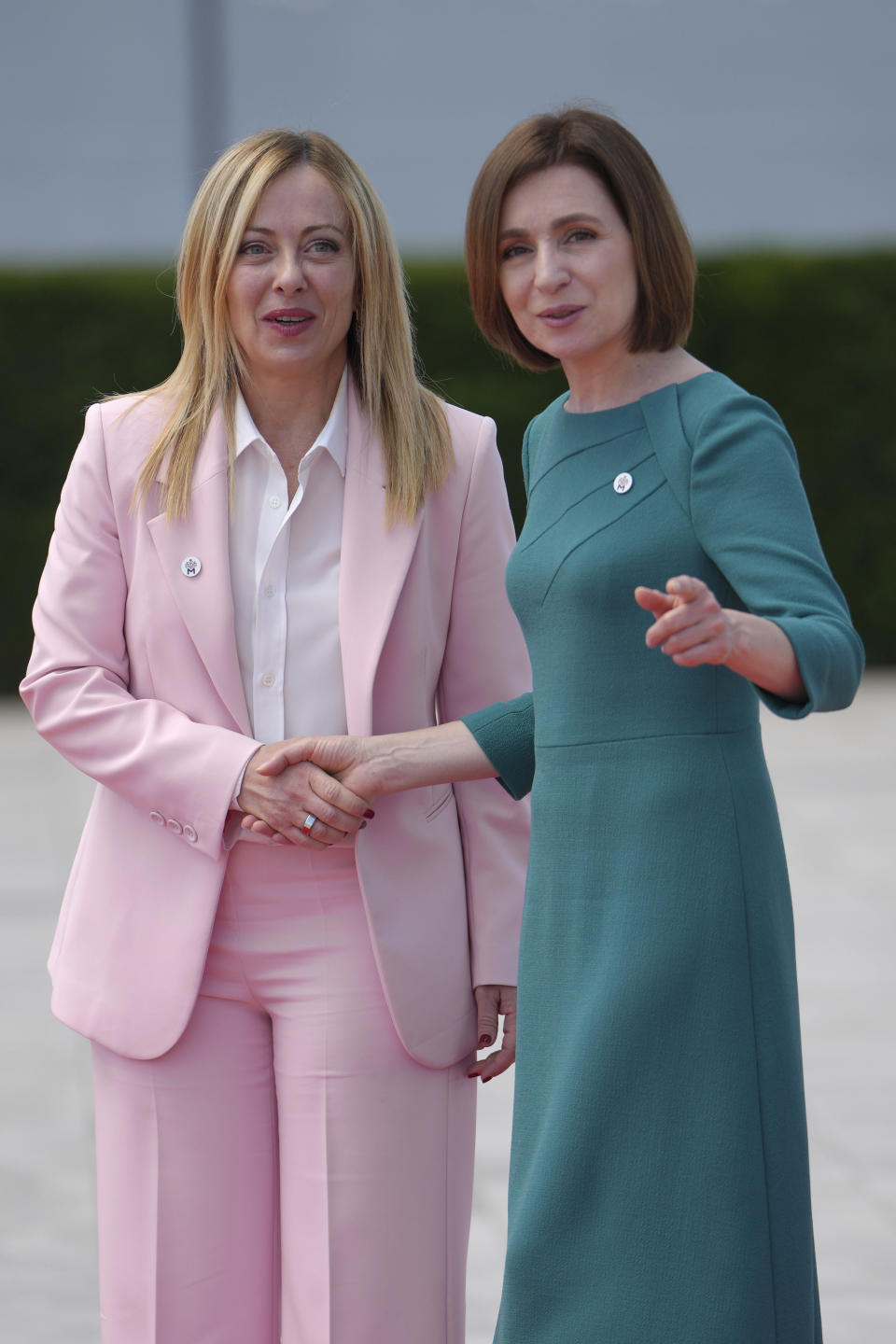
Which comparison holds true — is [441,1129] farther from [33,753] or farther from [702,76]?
[702,76]

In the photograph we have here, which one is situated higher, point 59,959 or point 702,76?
point 702,76

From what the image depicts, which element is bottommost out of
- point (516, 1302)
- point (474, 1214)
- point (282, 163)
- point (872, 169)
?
point (474, 1214)

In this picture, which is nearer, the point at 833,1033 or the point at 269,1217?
the point at 269,1217

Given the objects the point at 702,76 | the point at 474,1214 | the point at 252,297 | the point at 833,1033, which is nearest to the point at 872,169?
the point at 702,76

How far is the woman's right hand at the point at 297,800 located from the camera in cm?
227

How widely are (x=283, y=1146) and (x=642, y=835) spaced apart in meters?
0.76

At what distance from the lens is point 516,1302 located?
81.7 inches

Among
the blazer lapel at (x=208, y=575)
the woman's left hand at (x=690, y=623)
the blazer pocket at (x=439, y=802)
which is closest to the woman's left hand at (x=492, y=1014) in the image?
the blazer pocket at (x=439, y=802)

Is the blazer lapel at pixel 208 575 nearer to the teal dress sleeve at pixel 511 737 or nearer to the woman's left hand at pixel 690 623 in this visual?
the teal dress sleeve at pixel 511 737

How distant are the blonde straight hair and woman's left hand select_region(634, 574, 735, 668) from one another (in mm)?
743

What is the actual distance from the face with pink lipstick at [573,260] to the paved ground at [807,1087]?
90.4 inches

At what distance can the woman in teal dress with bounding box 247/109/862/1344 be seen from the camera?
1.97m

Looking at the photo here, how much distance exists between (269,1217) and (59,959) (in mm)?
476

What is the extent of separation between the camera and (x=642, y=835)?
2.03m
